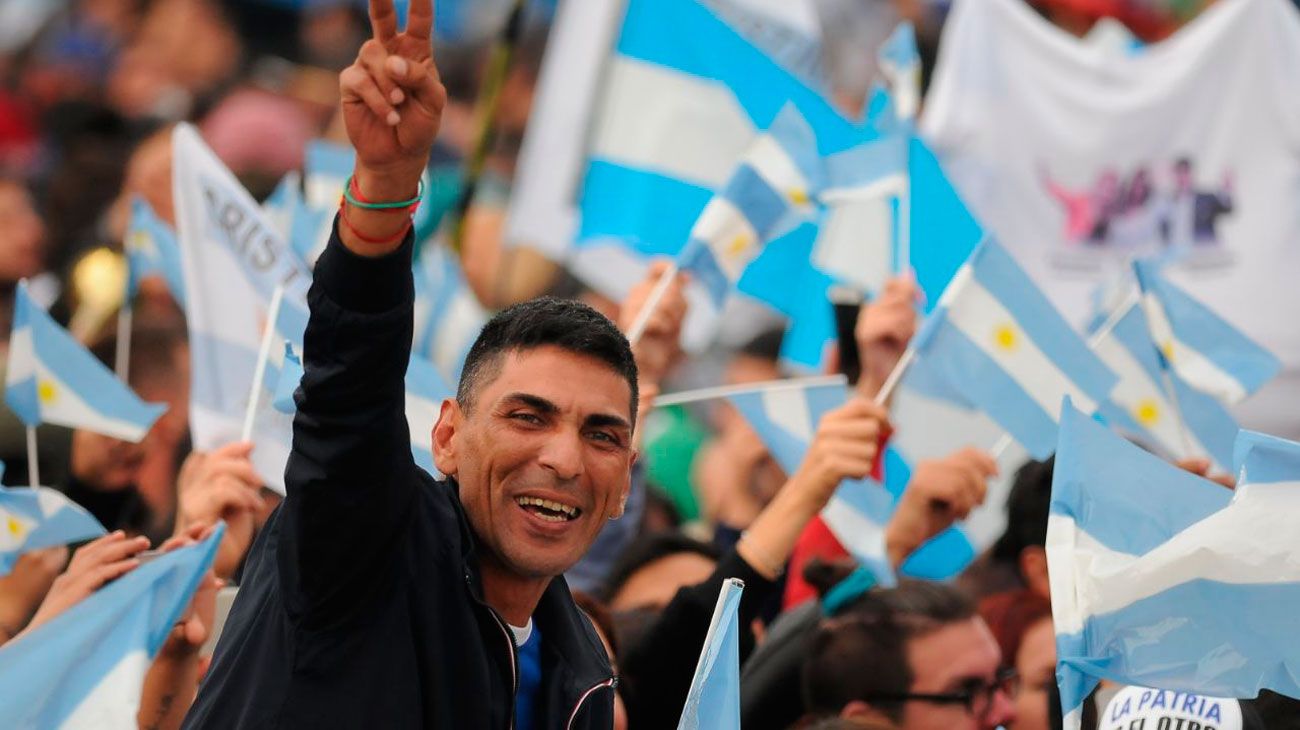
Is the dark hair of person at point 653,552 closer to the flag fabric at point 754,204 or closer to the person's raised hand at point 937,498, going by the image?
the person's raised hand at point 937,498

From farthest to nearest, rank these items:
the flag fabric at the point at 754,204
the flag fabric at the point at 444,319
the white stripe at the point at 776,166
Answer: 1. the flag fabric at the point at 444,319
2. the white stripe at the point at 776,166
3. the flag fabric at the point at 754,204

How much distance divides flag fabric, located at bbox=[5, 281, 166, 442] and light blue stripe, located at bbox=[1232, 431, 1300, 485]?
2.71 metres

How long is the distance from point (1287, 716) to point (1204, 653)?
1.03m

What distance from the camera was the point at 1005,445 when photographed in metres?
5.89

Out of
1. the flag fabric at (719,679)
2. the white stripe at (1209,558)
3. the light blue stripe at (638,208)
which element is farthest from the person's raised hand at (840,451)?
the light blue stripe at (638,208)

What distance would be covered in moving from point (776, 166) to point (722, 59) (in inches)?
40.5

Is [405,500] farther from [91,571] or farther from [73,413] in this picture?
[73,413]

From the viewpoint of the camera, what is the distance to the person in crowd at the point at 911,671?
455cm

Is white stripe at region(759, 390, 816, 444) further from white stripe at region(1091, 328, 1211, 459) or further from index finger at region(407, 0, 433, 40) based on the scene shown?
index finger at region(407, 0, 433, 40)

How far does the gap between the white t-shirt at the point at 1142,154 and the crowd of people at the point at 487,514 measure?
243mm

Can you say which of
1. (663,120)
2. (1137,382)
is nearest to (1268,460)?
(1137,382)

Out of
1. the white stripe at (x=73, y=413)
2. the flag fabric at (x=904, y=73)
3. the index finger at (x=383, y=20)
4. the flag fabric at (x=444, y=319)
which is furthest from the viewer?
the flag fabric at (x=444, y=319)

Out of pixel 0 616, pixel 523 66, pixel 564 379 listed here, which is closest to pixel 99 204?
pixel 523 66

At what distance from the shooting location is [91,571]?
369 centimetres
